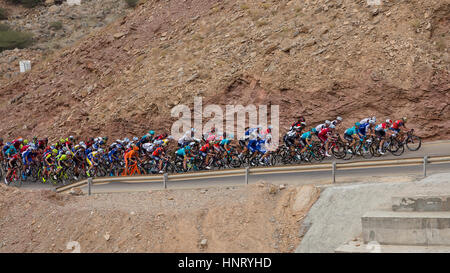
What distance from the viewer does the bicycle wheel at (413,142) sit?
23078mm

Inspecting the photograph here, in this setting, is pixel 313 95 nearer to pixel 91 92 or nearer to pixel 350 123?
pixel 350 123

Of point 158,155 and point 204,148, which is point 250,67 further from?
point 158,155

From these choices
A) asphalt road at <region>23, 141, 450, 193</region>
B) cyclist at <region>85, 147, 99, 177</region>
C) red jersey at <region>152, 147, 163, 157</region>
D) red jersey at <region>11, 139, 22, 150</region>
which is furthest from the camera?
red jersey at <region>11, 139, 22, 150</region>

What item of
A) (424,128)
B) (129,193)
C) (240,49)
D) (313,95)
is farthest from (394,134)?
(240,49)

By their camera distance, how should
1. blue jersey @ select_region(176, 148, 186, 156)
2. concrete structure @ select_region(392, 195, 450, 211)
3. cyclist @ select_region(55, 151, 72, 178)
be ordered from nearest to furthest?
concrete structure @ select_region(392, 195, 450, 211)
blue jersey @ select_region(176, 148, 186, 156)
cyclist @ select_region(55, 151, 72, 178)

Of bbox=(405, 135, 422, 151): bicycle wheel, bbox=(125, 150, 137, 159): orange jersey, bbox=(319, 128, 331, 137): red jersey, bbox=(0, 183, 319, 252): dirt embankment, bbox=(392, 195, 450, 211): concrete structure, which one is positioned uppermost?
bbox=(319, 128, 331, 137): red jersey

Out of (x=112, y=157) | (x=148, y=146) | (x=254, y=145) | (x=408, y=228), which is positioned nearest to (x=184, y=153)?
(x=148, y=146)

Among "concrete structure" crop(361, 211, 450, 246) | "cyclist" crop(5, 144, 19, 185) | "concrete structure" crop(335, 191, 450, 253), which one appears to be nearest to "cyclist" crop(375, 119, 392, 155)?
"concrete structure" crop(335, 191, 450, 253)

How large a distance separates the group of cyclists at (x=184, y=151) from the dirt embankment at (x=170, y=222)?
5.16 meters

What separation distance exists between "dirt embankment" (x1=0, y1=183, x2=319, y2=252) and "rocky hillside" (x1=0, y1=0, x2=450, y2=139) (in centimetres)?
1267

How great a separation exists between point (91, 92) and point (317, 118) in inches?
609

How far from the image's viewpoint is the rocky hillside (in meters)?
27.9

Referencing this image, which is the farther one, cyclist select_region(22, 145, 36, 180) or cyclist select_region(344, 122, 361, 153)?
cyclist select_region(22, 145, 36, 180)

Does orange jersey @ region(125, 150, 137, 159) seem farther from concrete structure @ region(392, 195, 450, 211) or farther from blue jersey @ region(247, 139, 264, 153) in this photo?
concrete structure @ region(392, 195, 450, 211)
